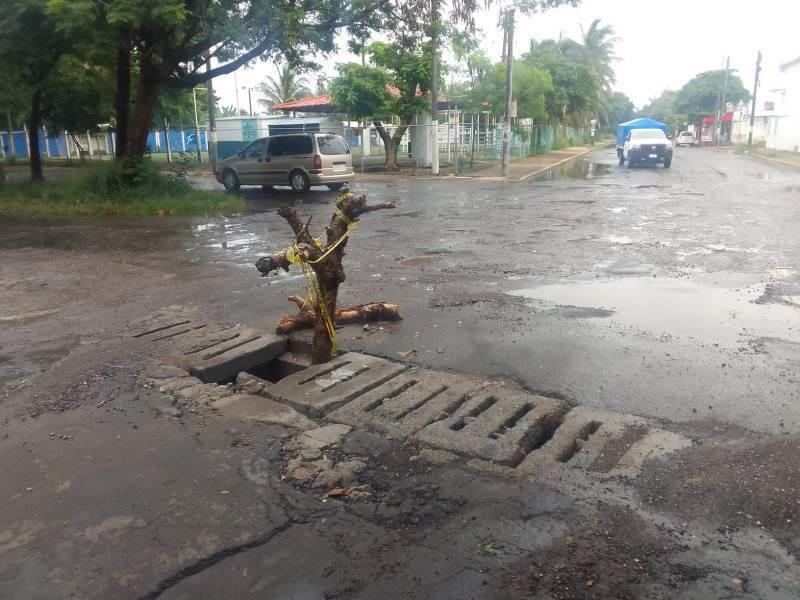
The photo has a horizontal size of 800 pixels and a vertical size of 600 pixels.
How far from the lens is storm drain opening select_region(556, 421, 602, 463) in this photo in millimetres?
3973

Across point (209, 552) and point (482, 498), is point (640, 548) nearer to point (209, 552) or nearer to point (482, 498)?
point (482, 498)

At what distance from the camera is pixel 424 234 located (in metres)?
12.4

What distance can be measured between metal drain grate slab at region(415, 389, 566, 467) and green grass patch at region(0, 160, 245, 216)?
42.1 ft

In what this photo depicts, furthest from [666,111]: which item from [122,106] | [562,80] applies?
[122,106]

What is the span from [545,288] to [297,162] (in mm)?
13844

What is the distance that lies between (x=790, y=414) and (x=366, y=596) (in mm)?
3310

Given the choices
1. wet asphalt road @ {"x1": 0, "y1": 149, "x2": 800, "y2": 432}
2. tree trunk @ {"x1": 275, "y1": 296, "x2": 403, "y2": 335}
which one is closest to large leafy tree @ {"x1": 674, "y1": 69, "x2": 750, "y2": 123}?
wet asphalt road @ {"x1": 0, "y1": 149, "x2": 800, "y2": 432}

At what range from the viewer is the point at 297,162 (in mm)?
20375

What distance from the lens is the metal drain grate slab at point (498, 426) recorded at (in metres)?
3.99

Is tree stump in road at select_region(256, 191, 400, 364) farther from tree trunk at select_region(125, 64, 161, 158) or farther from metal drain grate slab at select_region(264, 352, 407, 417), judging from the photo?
tree trunk at select_region(125, 64, 161, 158)

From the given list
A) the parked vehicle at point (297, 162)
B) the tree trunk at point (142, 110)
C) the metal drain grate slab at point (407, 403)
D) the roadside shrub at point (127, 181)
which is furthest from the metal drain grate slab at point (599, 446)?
the parked vehicle at point (297, 162)

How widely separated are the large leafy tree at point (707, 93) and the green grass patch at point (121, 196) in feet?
234

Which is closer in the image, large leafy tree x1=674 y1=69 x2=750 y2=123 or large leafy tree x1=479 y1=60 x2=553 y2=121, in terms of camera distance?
large leafy tree x1=479 y1=60 x2=553 y2=121

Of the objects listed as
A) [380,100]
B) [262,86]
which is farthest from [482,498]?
[262,86]
